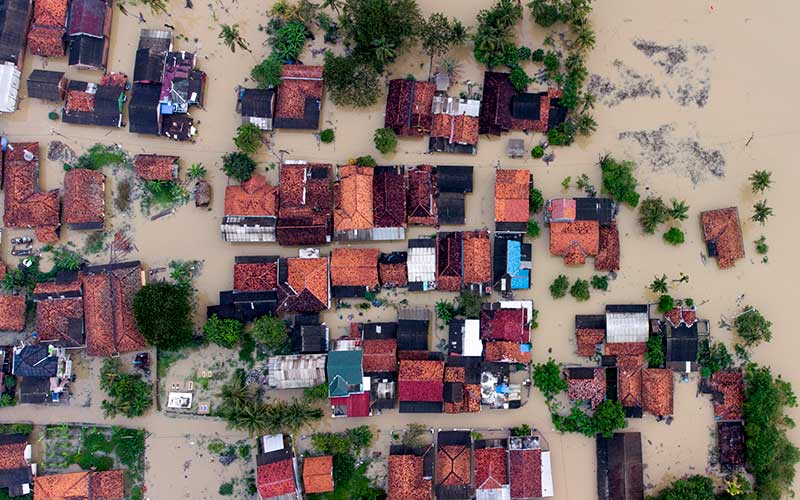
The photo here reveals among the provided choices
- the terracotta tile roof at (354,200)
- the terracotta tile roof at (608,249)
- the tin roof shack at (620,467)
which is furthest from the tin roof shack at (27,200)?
the tin roof shack at (620,467)

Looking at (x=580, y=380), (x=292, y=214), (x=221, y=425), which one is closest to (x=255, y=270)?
(x=292, y=214)

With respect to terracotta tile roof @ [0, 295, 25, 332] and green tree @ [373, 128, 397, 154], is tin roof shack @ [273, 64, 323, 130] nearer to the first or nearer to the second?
green tree @ [373, 128, 397, 154]

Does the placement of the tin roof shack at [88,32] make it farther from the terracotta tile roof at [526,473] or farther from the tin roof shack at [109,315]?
the terracotta tile roof at [526,473]

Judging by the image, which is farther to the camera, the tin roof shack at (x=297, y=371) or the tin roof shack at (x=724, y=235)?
the tin roof shack at (x=724, y=235)

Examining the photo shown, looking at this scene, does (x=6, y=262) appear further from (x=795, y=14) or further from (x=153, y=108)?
(x=795, y=14)

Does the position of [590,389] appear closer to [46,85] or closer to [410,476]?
[410,476]

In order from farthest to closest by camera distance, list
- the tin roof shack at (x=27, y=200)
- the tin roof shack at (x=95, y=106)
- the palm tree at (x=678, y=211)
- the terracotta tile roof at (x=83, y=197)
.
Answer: the tin roof shack at (x=95, y=106) < the tin roof shack at (x=27, y=200) < the terracotta tile roof at (x=83, y=197) < the palm tree at (x=678, y=211)

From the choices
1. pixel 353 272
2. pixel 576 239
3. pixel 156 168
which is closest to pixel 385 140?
pixel 353 272

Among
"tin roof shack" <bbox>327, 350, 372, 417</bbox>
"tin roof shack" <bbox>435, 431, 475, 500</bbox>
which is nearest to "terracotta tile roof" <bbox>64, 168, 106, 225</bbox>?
"tin roof shack" <bbox>327, 350, 372, 417</bbox>
